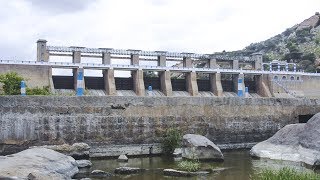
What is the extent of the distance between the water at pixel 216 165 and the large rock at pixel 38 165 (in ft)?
5.54

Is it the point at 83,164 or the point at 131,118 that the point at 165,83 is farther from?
the point at 83,164

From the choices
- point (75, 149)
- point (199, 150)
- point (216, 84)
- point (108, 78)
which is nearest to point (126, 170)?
point (75, 149)

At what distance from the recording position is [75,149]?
19000 millimetres

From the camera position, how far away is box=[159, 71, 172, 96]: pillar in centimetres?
5147

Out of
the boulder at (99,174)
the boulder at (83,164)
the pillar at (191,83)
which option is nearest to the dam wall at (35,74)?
the pillar at (191,83)

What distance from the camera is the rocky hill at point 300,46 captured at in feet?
286

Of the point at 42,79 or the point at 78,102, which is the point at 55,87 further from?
the point at 78,102

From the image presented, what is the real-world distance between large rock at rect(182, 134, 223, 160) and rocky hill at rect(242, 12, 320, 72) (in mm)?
66494

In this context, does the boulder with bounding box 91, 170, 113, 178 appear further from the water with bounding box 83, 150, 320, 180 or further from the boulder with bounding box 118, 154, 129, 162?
the boulder with bounding box 118, 154, 129, 162

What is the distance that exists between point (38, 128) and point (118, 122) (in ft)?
12.8

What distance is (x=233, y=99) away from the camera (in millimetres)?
24531

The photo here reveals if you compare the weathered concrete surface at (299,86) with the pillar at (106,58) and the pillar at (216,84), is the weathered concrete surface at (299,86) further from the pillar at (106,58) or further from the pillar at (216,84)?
the pillar at (106,58)

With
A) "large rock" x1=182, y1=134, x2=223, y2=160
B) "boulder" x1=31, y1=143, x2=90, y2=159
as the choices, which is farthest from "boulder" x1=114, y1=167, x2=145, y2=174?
"large rock" x1=182, y1=134, x2=223, y2=160

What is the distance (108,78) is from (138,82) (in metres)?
3.83
